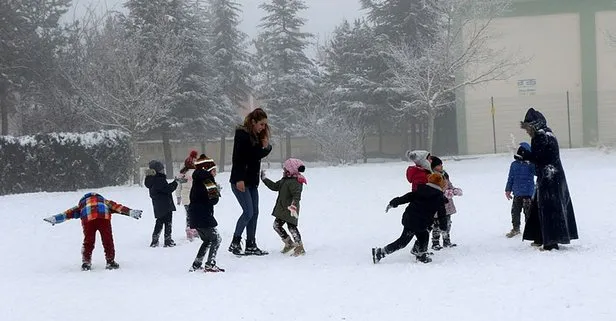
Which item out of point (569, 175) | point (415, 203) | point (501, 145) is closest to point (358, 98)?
point (501, 145)

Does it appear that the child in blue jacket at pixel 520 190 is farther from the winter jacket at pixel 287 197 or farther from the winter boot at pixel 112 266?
the winter boot at pixel 112 266

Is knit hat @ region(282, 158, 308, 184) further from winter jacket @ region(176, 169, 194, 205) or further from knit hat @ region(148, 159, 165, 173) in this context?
winter jacket @ region(176, 169, 194, 205)

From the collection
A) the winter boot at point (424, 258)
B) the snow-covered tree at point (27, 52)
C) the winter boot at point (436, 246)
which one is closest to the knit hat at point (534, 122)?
the winter boot at point (436, 246)

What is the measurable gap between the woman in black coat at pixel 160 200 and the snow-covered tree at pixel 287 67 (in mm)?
32159

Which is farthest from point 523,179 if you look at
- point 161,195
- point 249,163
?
point 161,195

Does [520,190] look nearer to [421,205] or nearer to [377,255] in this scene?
[421,205]

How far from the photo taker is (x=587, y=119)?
3153cm

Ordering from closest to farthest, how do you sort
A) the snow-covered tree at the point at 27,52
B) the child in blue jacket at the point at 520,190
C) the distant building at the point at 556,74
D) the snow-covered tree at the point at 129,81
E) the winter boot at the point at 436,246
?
the winter boot at the point at 436,246, the child in blue jacket at the point at 520,190, the snow-covered tree at the point at 129,81, the snow-covered tree at the point at 27,52, the distant building at the point at 556,74

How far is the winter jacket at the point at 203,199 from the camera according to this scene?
25.0 feet

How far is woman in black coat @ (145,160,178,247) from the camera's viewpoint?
385 inches

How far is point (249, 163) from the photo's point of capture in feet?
27.8

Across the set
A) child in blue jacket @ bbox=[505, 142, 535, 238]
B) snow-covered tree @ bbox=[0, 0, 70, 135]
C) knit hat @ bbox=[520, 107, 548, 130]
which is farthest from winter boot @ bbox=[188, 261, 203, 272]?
snow-covered tree @ bbox=[0, 0, 70, 135]

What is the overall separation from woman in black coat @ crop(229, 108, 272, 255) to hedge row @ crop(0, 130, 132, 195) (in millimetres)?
12612

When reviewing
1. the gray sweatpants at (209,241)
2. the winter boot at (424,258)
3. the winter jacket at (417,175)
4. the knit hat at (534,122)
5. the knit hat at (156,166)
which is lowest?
the winter boot at (424,258)
